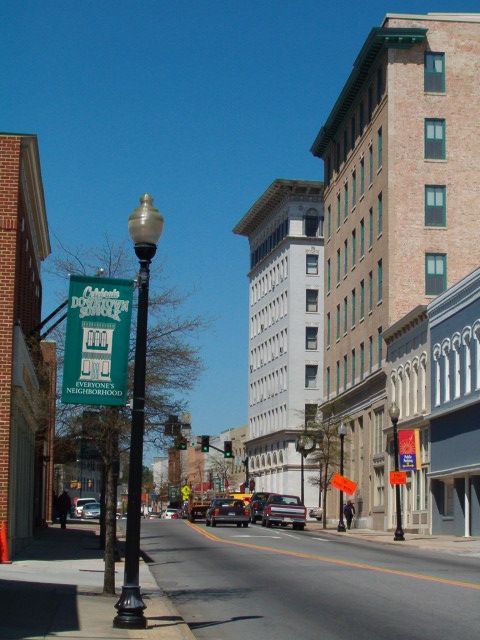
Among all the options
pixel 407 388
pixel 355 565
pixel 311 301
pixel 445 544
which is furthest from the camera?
pixel 311 301

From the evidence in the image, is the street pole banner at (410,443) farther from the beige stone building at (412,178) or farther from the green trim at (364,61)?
the green trim at (364,61)

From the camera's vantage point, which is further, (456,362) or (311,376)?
(311,376)

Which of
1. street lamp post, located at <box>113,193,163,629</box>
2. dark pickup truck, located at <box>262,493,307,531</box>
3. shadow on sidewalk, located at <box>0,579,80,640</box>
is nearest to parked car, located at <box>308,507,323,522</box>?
dark pickup truck, located at <box>262,493,307,531</box>

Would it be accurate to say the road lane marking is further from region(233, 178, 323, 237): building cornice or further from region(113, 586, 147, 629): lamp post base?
region(233, 178, 323, 237): building cornice

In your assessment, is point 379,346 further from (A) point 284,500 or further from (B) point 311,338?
(B) point 311,338

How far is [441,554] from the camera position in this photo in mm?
34875

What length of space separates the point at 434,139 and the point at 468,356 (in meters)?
19.4

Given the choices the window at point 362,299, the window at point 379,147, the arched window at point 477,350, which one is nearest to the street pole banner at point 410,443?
the arched window at point 477,350

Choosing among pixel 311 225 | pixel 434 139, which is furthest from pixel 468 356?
pixel 311 225

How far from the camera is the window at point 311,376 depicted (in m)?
106

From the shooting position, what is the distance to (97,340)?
14781 mm

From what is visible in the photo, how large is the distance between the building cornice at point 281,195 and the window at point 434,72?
42.7 meters


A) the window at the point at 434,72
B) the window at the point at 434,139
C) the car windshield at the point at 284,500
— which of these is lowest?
A: the car windshield at the point at 284,500

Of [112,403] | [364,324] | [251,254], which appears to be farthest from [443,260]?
[251,254]
